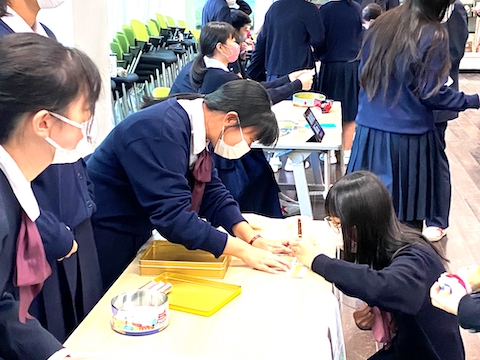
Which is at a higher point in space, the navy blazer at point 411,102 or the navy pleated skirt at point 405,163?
the navy blazer at point 411,102

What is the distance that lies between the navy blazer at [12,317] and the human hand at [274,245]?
0.78 metres

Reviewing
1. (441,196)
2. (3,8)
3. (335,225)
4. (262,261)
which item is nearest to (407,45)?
(441,196)

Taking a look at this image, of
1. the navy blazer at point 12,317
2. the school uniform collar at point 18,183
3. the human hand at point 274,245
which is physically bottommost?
the human hand at point 274,245

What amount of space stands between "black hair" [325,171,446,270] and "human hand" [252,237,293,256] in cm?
18

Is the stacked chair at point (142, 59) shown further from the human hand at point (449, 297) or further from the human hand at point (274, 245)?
the human hand at point (449, 297)

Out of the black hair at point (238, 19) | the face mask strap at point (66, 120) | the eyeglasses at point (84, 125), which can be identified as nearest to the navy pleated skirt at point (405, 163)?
the eyeglasses at point (84, 125)

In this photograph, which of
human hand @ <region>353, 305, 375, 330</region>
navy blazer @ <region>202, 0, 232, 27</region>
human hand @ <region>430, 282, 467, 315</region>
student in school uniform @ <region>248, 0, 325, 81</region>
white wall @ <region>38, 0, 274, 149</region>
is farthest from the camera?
navy blazer @ <region>202, 0, 232, 27</region>

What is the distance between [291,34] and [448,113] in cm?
162

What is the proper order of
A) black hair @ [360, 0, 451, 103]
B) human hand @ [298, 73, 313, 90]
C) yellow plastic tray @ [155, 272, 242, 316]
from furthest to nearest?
human hand @ [298, 73, 313, 90] → black hair @ [360, 0, 451, 103] → yellow plastic tray @ [155, 272, 242, 316]

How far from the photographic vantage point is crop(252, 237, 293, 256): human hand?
6.12 ft

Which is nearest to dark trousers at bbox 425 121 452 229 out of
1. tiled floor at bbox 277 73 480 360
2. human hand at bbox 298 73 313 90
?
tiled floor at bbox 277 73 480 360

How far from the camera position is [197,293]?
5.21 feet

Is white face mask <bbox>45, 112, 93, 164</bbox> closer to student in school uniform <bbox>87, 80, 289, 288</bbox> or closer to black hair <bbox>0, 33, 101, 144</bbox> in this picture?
black hair <bbox>0, 33, 101, 144</bbox>

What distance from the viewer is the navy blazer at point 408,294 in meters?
1.63
